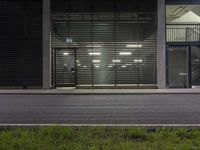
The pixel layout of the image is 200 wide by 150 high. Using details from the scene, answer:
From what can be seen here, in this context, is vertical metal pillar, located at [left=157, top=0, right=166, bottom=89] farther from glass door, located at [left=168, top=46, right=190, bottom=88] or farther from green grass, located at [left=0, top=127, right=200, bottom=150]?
green grass, located at [left=0, top=127, right=200, bottom=150]

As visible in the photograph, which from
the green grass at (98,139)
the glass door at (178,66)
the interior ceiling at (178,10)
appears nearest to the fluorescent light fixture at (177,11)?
the interior ceiling at (178,10)

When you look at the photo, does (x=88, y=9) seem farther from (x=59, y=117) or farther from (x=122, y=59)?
(x=59, y=117)

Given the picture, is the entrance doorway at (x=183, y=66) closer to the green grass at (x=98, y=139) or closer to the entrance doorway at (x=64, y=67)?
the entrance doorway at (x=64, y=67)

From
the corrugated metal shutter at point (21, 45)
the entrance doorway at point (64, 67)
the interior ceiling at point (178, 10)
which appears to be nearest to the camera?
the corrugated metal shutter at point (21, 45)

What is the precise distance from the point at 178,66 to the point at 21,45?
10795mm

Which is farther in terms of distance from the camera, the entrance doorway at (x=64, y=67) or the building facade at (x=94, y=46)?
the entrance doorway at (x=64, y=67)

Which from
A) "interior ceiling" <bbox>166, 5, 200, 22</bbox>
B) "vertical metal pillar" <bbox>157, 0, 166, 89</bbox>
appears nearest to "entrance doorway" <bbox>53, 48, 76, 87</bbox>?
"vertical metal pillar" <bbox>157, 0, 166, 89</bbox>

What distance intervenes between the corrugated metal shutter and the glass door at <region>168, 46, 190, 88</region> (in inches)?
350

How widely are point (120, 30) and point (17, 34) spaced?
6977mm

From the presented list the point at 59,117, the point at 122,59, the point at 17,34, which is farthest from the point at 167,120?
the point at 17,34

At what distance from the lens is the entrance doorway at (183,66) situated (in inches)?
996

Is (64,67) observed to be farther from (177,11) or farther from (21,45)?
(177,11)

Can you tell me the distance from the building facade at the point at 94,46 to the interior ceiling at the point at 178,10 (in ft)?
0.63

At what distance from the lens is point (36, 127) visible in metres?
7.67
